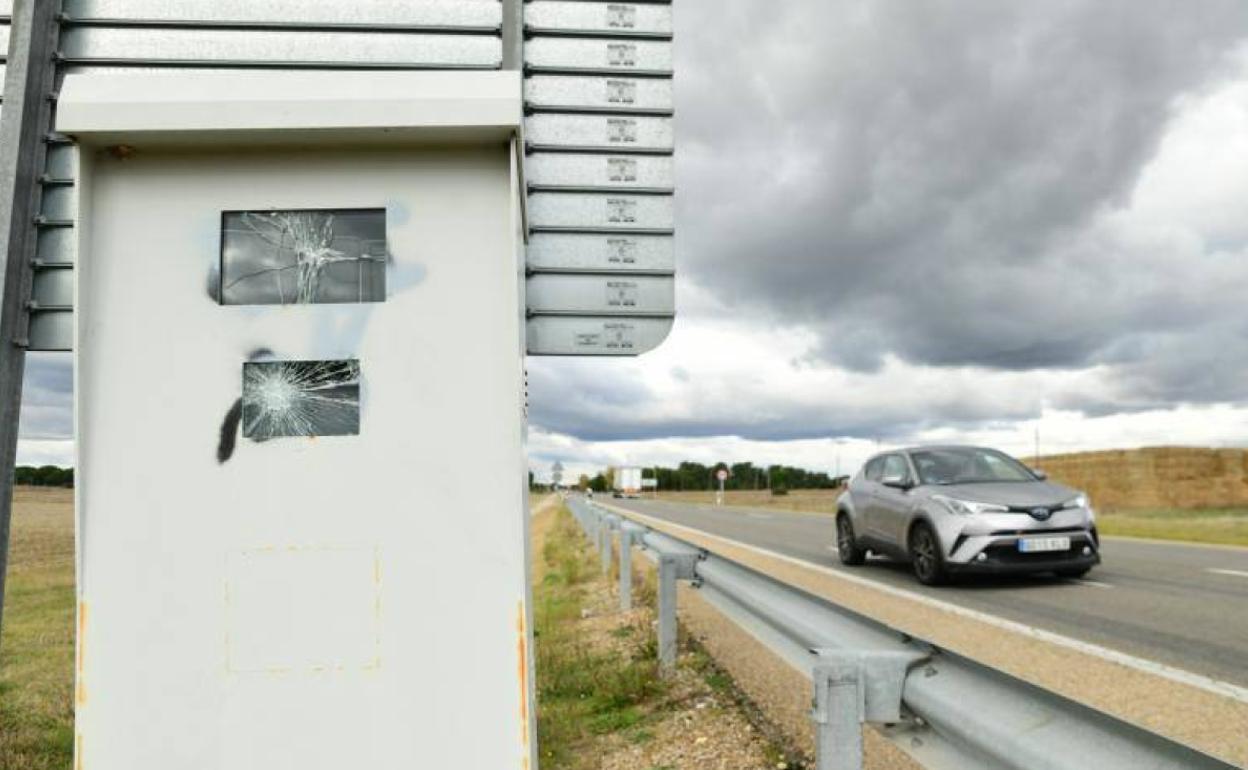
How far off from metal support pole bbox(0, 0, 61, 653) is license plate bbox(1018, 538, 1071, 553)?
9345 millimetres

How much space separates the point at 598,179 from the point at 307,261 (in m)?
1.45

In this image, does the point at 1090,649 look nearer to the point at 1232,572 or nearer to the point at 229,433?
the point at 1232,572

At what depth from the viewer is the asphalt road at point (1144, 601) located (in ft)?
22.2

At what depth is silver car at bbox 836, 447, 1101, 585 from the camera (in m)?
10.1

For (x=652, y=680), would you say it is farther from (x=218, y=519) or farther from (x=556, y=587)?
(x=556, y=587)

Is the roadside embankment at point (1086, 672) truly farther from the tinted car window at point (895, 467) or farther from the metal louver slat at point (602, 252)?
the tinted car window at point (895, 467)

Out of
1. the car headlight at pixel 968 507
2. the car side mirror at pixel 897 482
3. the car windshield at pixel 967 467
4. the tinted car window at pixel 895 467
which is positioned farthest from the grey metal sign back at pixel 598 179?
the tinted car window at pixel 895 467

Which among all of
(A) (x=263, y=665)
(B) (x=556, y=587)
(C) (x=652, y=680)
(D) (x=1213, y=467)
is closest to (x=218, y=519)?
(A) (x=263, y=665)

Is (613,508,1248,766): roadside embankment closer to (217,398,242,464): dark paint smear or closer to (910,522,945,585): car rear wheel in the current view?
(910,522,945,585): car rear wheel

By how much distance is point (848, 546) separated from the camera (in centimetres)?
1354

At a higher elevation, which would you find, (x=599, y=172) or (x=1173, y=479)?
(x=599, y=172)

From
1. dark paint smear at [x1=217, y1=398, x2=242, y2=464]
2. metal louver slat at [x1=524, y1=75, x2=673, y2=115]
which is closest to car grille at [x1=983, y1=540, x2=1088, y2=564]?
metal louver slat at [x1=524, y1=75, x2=673, y2=115]

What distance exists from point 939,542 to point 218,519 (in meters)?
9.10

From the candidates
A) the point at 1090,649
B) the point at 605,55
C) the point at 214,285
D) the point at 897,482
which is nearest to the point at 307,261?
the point at 214,285
